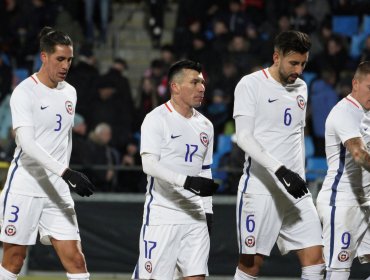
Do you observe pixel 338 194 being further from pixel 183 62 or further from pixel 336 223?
pixel 183 62

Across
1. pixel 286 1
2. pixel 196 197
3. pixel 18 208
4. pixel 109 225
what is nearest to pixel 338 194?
pixel 196 197

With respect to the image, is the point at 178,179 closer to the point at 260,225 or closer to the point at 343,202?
the point at 260,225

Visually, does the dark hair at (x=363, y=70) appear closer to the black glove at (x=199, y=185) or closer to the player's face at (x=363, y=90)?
the player's face at (x=363, y=90)

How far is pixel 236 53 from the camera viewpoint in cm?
1570

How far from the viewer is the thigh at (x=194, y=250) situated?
823 cm

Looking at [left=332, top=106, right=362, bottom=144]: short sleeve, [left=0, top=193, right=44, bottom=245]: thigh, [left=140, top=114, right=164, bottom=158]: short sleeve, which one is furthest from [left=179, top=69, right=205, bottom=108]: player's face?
[left=0, top=193, right=44, bottom=245]: thigh

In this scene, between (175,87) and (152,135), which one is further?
(175,87)

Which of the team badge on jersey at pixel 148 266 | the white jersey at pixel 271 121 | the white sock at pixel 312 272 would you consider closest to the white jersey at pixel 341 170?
the white jersey at pixel 271 121

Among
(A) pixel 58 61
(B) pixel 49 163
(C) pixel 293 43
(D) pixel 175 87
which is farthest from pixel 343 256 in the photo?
(A) pixel 58 61

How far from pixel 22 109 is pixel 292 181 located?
2.08 meters

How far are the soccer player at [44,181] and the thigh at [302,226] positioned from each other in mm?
1603

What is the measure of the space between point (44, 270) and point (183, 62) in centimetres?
479

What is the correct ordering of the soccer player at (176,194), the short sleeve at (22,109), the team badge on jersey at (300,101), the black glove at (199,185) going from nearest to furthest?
the black glove at (199,185) → the soccer player at (176,194) → the short sleeve at (22,109) → the team badge on jersey at (300,101)

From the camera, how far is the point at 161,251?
8281mm
